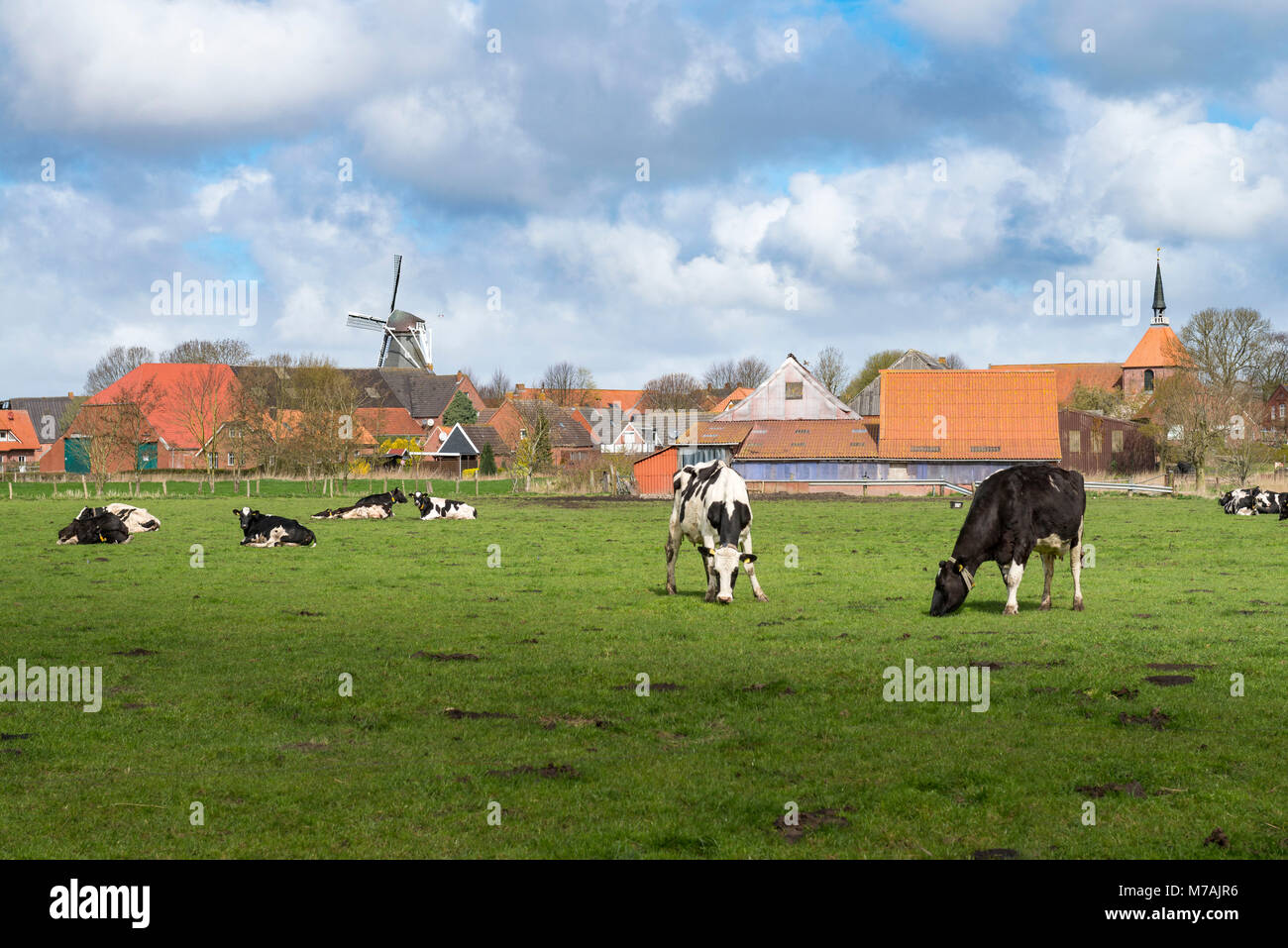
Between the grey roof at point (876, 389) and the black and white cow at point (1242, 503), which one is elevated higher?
the grey roof at point (876, 389)

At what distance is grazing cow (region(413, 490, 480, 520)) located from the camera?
134 feet

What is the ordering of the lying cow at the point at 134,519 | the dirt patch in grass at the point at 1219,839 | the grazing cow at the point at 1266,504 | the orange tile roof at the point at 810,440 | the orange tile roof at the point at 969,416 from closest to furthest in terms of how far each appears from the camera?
the dirt patch in grass at the point at 1219,839 → the lying cow at the point at 134,519 → the grazing cow at the point at 1266,504 → the orange tile roof at the point at 969,416 → the orange tile roof at the point at 810,440

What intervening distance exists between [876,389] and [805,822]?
310 feet

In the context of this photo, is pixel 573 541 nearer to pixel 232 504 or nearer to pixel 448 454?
pixel 232 504

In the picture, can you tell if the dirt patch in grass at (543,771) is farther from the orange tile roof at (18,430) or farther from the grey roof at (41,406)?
the grey roof at (41,406)

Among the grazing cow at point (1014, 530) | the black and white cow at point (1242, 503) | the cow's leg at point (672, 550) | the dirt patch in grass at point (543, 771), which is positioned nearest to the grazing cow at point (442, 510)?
the cow's leg at point (672, 550)

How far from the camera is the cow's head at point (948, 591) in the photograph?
15.6 metres

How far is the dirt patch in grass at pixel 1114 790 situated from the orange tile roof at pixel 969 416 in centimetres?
5495

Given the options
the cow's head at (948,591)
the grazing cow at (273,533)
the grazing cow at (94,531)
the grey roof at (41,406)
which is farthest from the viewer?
the grey roof at (41,406)

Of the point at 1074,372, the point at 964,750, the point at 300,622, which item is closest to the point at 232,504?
the point at 300,622

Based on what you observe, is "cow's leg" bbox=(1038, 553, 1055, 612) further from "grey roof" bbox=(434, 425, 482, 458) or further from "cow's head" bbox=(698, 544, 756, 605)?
"grey roof" bbox=(434, 425, 482, 458)

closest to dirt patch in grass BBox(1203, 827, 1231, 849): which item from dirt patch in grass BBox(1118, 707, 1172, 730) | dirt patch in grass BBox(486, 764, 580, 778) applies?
Result: dirt patch in grass BBox(1118, 707, 1172, 730)
